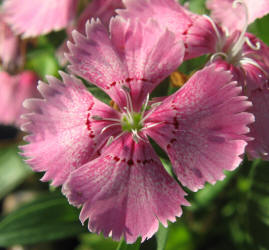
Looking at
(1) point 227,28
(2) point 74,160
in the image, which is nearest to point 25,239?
(2) point 74,160

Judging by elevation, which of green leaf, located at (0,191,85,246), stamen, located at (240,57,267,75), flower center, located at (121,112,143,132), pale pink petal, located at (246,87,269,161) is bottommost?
green leaf, located at (0,191,85,246)

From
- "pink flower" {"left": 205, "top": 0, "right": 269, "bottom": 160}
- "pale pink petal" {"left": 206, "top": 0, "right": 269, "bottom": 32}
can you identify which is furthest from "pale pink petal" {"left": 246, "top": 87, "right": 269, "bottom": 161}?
"pale pink petal" {"left": 206, "top": 0, "right": 269, "bottom": 32}

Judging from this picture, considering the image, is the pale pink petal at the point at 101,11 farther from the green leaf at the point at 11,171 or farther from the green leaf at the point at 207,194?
the green leaf at the point at 11,171

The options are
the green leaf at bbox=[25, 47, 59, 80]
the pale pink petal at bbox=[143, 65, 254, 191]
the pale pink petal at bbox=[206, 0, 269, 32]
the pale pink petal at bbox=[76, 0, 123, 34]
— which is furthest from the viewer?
the green leaf at bbox=[25, 47, 59, 80]

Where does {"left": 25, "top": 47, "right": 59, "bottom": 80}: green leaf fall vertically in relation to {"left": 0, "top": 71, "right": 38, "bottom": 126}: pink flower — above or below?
below

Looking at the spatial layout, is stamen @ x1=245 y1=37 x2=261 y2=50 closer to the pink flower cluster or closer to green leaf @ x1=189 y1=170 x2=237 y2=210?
the pink flower cluster

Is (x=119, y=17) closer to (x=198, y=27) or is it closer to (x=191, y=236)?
(x=198, y=27)
